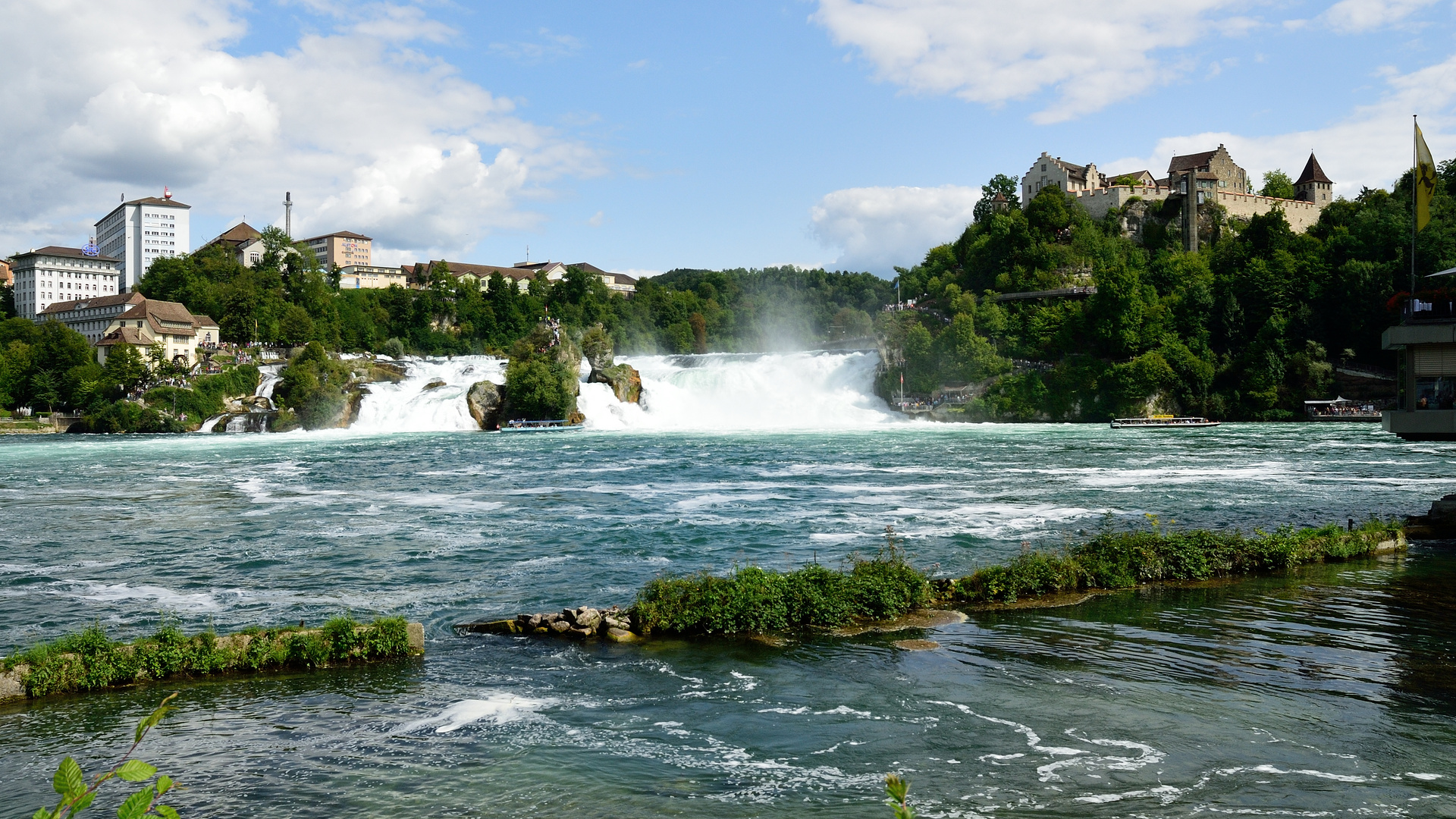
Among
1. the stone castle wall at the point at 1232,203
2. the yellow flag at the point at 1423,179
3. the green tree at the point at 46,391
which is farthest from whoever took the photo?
the stone castle wall at the point at 1232,203

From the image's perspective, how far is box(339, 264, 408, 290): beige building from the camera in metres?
145

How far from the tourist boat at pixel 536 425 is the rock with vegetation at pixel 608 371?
19.0 ft

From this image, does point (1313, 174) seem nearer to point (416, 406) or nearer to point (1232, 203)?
point (1232, 203)

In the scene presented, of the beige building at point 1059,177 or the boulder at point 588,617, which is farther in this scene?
the beige building at point 1059,177

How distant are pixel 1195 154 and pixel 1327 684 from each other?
331 feet

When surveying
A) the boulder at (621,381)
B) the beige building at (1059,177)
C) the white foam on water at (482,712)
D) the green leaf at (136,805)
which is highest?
the beige building at (1059,177)

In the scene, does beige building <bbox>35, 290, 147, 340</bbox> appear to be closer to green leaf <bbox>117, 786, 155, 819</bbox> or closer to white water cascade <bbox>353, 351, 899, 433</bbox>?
white water cascade <bbox>353, 351, 899, 433</bbox>

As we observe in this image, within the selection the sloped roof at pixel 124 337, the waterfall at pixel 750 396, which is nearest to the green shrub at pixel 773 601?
the waterfall at pixel 750 396

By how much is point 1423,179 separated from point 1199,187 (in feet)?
260

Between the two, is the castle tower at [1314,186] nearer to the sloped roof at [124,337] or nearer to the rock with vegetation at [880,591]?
the rock with vegetation at [880,591]

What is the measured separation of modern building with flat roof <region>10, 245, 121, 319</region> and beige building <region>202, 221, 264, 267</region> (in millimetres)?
18567

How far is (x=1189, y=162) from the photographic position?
320 ft

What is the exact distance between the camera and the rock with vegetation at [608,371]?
70.0 meters

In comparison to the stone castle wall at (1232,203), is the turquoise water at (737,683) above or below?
below
